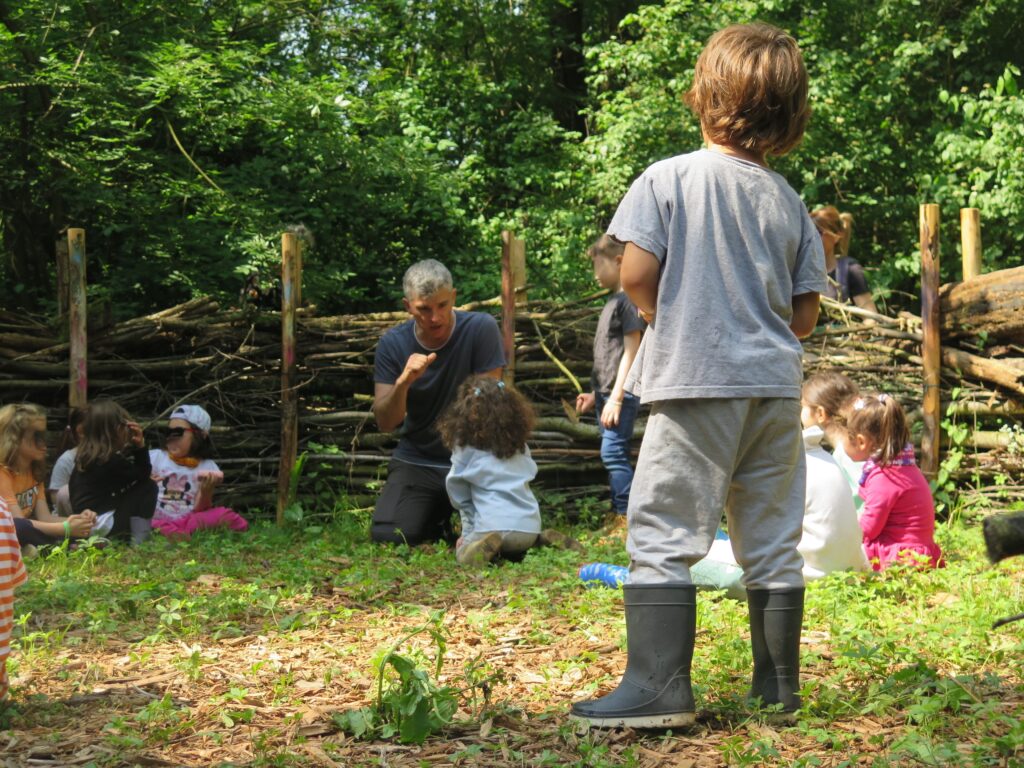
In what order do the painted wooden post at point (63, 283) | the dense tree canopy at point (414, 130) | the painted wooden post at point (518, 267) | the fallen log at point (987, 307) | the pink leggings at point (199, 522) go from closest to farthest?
the pink leggings at point (199, 522) < the fallen log at point (987, 307) < the painted wooden post at point (63, 283) < the painted wooden post at point (518, 267) < the dense tree canopy at point (414, 130)

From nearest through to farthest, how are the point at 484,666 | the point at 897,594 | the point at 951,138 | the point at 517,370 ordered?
1. the point at 484,666
2. the point at 897,594
3. the point at 517,370
4. the point at 951,138

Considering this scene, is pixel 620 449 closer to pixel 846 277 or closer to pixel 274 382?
pixel 846 277

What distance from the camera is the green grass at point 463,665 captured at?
8.64 ft

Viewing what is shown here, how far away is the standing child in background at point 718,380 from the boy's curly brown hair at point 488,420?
297 centimetres

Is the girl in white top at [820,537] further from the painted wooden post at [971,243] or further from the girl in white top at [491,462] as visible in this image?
the painted wooden post at [971,243]

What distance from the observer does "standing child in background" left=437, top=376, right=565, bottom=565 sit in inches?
224

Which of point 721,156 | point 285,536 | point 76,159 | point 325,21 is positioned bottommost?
point 285,536

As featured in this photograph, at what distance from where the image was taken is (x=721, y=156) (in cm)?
283

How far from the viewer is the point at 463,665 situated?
3502 mm

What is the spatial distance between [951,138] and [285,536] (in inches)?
340

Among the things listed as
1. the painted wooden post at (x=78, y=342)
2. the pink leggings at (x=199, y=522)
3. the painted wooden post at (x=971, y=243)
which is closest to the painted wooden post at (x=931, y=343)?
the painted wooden post at (x=971, y=243)

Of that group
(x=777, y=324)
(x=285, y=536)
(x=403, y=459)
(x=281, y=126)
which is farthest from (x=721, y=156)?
(x=281, y=126)

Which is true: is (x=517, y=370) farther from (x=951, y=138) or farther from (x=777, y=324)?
(x=951, y=138)

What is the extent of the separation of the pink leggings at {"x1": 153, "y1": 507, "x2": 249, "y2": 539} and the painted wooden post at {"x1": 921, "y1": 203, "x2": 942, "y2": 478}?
436 centimetres
